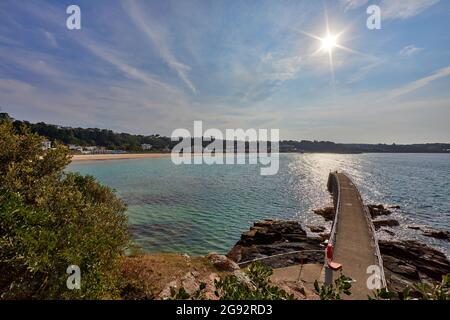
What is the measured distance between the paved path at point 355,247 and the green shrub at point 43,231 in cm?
993

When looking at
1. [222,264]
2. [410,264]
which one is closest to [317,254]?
[410,264]

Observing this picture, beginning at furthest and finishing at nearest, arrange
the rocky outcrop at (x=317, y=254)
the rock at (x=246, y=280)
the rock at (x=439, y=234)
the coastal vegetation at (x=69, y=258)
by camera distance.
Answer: the rock at (x=439, y=234), the rocky outcrop at (x=317, y=254), the rock at (x=246, y=280), the coastal vegetation at (x=69, y=258)

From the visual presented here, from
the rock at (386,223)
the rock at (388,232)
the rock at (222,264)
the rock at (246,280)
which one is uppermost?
the rock at (246,280)

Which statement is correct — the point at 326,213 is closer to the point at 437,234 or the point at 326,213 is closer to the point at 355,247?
the point at 437,234

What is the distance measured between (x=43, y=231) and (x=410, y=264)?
2463cm

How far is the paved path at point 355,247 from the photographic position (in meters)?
11.4

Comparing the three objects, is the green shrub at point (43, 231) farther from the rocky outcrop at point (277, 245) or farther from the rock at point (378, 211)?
the rock at point (378, 211)

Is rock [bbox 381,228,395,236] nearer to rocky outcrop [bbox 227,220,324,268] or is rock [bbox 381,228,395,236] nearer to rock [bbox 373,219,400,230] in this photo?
rock [bbox 373,219,400,230]

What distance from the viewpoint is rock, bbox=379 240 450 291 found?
1649 cm

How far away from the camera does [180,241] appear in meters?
22.2

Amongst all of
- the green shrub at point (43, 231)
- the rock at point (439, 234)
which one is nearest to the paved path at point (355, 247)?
the rock at point (439, 234)

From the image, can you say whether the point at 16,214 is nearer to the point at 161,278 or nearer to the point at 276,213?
the point at 161,278
